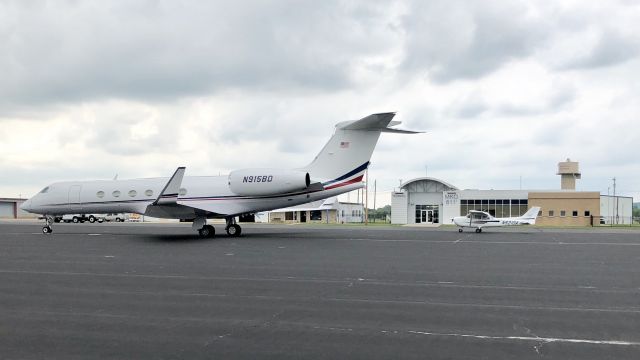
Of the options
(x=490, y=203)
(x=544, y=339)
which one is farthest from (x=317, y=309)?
(x=490, y=203)

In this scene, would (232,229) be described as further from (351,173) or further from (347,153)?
(347,153)

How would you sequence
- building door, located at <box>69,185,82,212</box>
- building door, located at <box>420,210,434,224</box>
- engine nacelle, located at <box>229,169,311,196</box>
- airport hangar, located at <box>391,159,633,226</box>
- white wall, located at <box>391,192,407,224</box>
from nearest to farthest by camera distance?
engine nacelle, located at <box>229,169,311,196</box> < building door, located at <box>69,185,82,212</box> < airport hangar, located at <box>391,159,633,226</box> < building door, located at <box>420,210,434,224</box> < white wall, located at <box>391,192,407,224</box>

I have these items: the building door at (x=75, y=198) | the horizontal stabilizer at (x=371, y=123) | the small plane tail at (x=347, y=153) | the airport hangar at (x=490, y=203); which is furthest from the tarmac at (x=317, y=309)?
the airport hangar at (x=490, y=203)

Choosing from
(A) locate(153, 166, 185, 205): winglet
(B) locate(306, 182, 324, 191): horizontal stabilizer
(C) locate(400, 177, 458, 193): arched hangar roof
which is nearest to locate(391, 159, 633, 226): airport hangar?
→ (C) locate(400, 177, 458, 193): arched hangar roof

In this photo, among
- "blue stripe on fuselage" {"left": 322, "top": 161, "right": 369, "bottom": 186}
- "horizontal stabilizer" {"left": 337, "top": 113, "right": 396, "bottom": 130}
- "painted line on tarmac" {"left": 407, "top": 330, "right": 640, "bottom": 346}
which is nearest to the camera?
"painted line on tarmac" {"left": 407, "top": 330, "right": 640, "bottom": 346}

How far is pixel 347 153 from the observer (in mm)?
28125

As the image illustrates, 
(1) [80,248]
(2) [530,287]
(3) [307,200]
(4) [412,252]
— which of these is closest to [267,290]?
(2) [530,287]

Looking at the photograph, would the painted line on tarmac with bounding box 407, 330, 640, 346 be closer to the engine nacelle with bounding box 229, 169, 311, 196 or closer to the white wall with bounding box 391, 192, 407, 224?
the engine nacelle with bounding box 229, 169, 311, 196

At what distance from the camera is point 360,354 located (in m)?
6.66

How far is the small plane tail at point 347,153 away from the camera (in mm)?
27828

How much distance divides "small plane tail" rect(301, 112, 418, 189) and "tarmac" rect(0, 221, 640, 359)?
10.8 metres

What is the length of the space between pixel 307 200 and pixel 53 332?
20948 millimetres

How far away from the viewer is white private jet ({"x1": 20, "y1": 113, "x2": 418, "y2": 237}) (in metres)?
27.5

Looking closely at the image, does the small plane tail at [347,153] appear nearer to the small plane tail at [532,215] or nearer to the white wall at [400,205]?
the small plane tail at [532,215]
